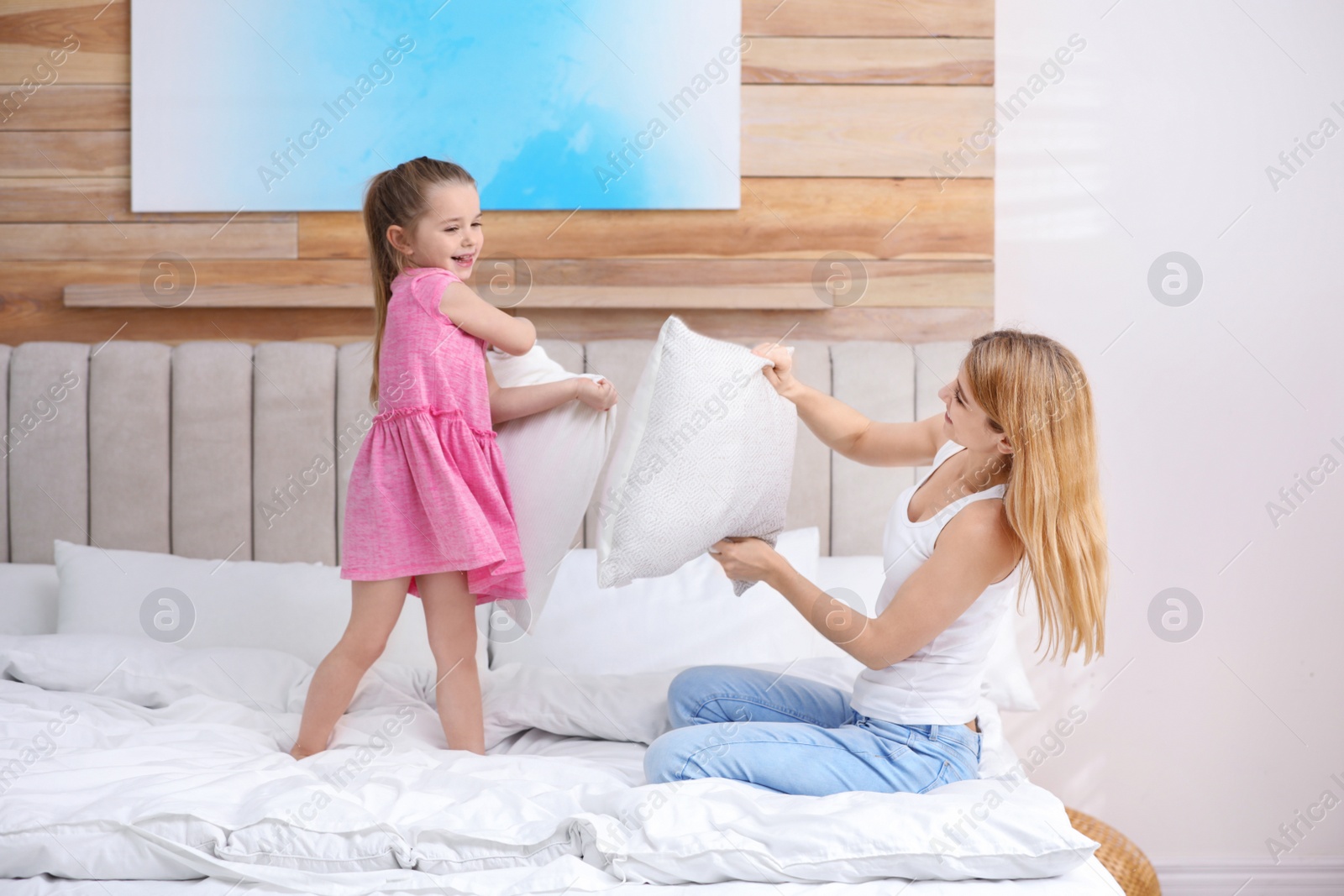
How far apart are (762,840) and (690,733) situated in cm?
23

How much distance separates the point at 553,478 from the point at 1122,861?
4.01 ft

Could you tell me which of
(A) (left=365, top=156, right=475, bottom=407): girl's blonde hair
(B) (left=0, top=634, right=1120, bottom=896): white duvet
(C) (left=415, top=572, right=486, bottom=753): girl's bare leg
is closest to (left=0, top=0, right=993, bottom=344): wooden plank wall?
(A) (left=365, top=156, right=475, bottom=407): girl's blonde hair

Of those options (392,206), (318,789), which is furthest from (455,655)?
(392,206)

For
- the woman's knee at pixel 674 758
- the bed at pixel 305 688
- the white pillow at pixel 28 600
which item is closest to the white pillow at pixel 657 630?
the bed at pixel 305 688

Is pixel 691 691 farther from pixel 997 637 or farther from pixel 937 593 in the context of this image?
pixel 997 637

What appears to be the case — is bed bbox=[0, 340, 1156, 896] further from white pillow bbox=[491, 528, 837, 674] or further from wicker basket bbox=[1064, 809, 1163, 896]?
wicker basket bbox=[1064, 809, 1163, 896]

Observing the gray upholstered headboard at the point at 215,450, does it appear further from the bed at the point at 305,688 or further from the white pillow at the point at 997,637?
the white pillow at the point at 997,637

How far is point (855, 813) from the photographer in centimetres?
104

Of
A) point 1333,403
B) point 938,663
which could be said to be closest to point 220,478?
point 938,663

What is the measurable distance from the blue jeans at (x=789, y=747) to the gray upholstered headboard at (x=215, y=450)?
698 millimetres

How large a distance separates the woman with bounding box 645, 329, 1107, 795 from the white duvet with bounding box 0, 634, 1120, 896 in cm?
8

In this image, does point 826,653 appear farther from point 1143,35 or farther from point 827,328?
point 1143,35

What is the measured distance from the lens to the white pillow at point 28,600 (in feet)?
6.09

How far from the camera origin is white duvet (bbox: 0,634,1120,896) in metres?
1.01
